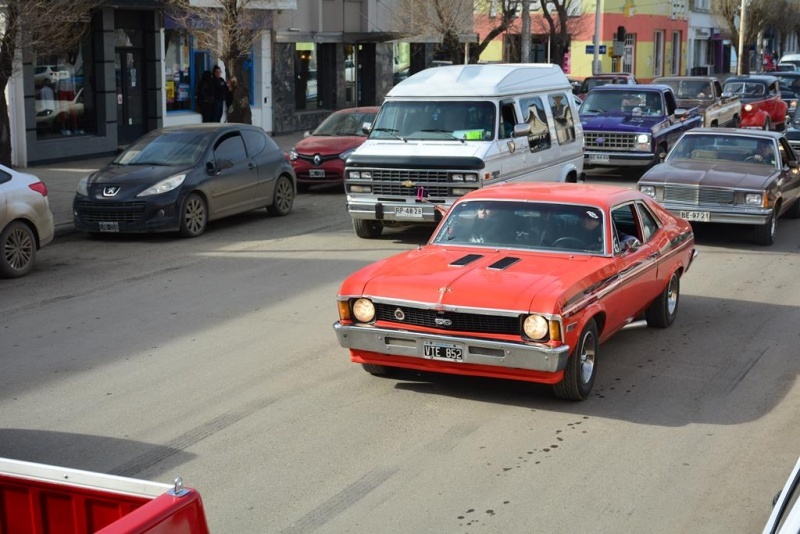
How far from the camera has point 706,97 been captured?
29656 mm

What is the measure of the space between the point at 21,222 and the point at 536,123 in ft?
24.9

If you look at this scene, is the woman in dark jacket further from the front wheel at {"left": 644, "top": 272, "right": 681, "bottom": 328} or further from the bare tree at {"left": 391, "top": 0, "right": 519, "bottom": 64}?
the front wheel at {"left": 644, "top": 272, "right": 681, "bottom": 328}

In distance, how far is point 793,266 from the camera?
581 inches

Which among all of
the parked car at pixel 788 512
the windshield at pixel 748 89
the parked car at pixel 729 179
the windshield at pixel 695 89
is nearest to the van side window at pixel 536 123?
the parked car at pixel 729 179

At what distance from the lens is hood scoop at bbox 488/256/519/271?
29.4 ft

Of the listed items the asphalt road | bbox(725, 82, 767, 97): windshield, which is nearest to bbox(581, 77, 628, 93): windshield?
bbox(725, 82, 767, 97): windshield

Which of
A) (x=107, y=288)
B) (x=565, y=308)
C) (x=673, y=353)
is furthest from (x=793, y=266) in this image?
(x=107, y=288)

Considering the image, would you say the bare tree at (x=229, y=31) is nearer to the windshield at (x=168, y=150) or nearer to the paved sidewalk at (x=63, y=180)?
the paved sidewalk at (x=63, y=180)

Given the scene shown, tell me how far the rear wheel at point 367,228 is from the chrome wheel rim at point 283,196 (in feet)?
8.55

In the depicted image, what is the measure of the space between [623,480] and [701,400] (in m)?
1.95

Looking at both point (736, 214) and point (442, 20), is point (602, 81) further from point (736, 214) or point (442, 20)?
point (736, 214)

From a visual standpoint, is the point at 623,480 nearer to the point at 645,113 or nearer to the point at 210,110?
the point at 645,113

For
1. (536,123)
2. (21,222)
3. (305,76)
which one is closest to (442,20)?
(305,76)

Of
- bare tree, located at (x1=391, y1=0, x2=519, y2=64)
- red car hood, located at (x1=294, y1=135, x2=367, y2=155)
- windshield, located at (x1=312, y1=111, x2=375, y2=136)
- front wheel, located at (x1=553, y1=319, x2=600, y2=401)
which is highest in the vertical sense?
bare tree, located at (x1=391, y1=0, x2=519, y2=64)
